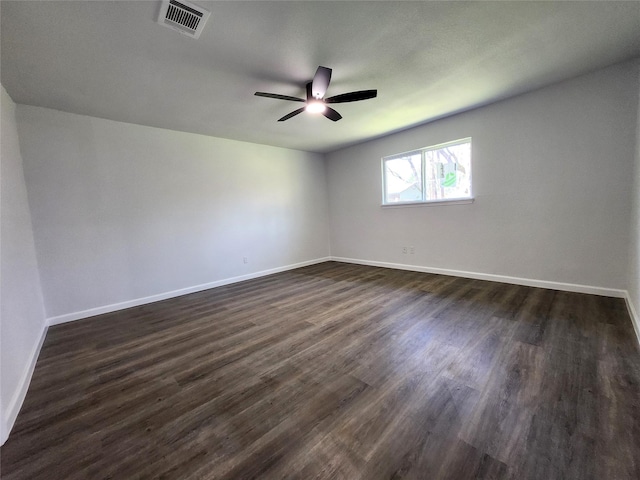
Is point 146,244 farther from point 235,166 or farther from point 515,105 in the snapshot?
point 515,105

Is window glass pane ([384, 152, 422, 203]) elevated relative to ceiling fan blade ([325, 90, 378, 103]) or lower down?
lower down

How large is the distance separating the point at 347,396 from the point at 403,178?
4.17 meters

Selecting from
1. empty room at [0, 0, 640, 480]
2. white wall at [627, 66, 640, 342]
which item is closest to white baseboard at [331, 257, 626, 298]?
empty room at [0, 0, 640, 480]

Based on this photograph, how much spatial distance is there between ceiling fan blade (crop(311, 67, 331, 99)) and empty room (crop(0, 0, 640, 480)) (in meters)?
0.13

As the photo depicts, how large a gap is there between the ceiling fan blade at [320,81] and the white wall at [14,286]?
9.12 feet

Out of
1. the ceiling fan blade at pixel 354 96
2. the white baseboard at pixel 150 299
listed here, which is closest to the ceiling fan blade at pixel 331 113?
the ceiling fan blade at pixel 354 96

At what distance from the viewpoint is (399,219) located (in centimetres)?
480

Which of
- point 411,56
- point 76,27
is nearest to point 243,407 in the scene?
point 76,27

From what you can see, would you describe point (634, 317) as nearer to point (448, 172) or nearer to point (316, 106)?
point (448, 172)

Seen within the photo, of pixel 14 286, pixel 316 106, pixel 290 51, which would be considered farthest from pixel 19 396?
pixel 316 106

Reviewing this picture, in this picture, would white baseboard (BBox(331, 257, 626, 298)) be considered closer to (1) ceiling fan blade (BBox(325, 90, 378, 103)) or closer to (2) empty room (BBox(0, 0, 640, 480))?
(2) empty room (BBox(0, 0, 640, 480))

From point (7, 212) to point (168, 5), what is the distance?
2.15 metres

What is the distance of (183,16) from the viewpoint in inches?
66.9

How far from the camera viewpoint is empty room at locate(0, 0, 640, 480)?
1.33 m
